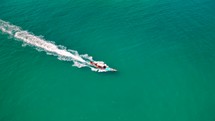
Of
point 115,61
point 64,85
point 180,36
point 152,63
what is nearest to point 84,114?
point 64,85

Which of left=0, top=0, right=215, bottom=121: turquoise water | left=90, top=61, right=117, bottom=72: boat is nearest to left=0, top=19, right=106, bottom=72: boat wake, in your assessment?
left=90, top=61, right=117, bottom=72: boat

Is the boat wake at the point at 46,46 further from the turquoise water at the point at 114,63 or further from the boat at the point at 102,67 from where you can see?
the turquoise water at the point at 114,63

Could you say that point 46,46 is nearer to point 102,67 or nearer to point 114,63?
point 102,67

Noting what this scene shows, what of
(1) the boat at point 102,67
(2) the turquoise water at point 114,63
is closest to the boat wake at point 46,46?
(1) the boat at point 102,67

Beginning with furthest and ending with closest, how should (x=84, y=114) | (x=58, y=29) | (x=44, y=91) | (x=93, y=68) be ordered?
1. (x=58, y=29)
2. (x=93, y=68)
3. (x=44, y=91)
4. (x=84, y=114)

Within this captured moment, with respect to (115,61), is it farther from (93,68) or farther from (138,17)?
(138,17)
